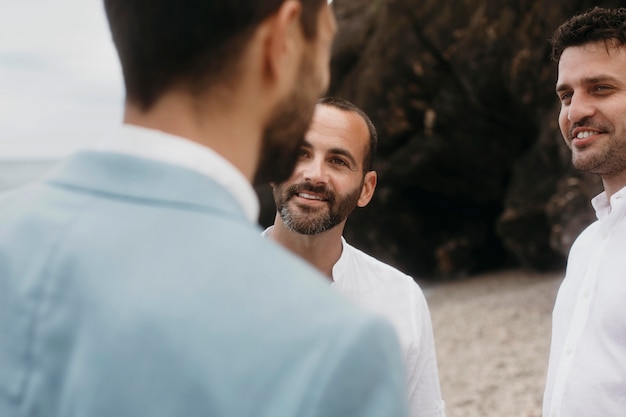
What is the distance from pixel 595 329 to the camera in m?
2.98

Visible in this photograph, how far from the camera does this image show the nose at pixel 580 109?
3320 millimetres

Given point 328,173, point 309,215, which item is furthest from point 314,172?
point 309,215

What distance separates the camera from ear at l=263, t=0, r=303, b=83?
1.12 m

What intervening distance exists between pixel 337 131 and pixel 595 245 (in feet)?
3.97

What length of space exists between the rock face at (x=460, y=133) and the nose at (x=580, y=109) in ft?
35.3

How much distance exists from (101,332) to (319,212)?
2307 millimetres

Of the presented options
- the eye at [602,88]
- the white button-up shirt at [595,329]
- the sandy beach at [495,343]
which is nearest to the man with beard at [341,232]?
the white button-up shirt at [595,329]

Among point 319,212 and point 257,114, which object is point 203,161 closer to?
point 257,114

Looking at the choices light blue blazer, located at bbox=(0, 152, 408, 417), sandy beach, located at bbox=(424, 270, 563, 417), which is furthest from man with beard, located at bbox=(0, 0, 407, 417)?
sandy beach, located at bbox=(424, 270, 563, 417)

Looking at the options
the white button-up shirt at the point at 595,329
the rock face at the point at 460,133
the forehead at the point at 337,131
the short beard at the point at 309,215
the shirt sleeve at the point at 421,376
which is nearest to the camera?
the white button-up shirt at the point at 595,329

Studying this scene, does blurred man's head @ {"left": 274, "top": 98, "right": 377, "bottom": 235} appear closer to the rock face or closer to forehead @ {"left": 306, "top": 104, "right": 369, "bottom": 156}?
forehead @ {"left": 306, "top": 104, "right": 369, "bottom": 156}

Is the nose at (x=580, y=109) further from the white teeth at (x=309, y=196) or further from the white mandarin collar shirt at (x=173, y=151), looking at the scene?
the white mandarin collar shirt at (x=173, y=151)

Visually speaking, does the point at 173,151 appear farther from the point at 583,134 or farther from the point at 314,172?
the point at 583,134

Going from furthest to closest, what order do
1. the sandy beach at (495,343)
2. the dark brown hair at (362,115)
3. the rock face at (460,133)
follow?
the rock face at (460,133)
the sandy beach at (495,343)
the dark brown hair at (362,115)
